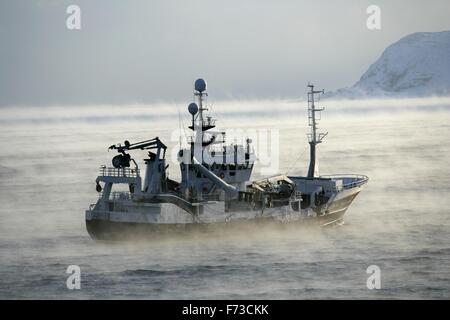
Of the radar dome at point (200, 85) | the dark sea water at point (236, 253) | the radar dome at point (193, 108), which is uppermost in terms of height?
the radar dome at point (200, 85)

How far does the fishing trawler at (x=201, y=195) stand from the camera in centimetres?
6278

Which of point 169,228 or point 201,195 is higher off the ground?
point 201,195

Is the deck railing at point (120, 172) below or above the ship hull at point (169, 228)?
above

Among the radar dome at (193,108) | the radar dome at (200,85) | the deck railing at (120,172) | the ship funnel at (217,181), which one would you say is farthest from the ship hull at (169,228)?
the radar dome at (200,85)

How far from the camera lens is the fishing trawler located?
62781 millimetres

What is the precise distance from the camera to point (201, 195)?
6556cm

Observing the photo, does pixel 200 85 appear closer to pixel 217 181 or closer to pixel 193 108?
pixel 193 108

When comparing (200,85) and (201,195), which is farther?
(200,85)

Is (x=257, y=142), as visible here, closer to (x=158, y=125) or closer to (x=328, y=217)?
(x=158, y=125)

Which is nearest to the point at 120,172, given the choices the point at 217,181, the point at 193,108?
the point at 217,181

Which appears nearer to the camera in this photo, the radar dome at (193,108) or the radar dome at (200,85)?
the radar dome at (193,108)

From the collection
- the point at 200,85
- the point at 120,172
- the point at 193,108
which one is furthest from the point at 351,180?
the point at 120,172

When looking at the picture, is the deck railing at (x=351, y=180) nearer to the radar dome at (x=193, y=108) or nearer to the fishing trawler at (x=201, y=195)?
the fishing trawler at (x=201, y=195)

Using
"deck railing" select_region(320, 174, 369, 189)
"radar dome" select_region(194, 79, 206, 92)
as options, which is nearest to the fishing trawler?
"radar dome" select_region(194, 79, 206, 92)
